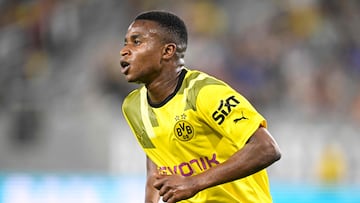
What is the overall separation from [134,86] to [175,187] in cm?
798

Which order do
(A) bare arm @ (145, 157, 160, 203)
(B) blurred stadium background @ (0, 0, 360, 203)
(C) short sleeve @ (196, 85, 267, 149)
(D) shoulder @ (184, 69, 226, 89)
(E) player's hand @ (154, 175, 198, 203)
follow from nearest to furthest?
1. (E) player's hand @ (154, 175, 198, 203)
2. (C) short sleeve @ (196, 85, 267, 149)
3. (D) shoulder @ (184, 69, 226, 89)
4. (A) bare arm @ (145, 157, 160, 203)
5. (B) blurred stadium background @ (0, 0, 360, 203)

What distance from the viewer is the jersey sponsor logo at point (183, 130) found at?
4062 mm

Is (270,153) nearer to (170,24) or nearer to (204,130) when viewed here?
(204,130)

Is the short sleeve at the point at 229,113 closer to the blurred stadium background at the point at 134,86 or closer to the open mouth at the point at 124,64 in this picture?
the open mouth at the point at 124,64

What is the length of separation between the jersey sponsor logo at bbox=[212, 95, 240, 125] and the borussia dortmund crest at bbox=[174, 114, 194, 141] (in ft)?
0.71

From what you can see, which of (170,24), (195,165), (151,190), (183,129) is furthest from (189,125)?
(151,190)

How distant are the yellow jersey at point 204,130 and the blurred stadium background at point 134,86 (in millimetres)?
5601

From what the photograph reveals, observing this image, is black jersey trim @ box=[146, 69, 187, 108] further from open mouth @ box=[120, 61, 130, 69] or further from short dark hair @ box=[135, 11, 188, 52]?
open mouth @ box=[120, 61, 130, 69]

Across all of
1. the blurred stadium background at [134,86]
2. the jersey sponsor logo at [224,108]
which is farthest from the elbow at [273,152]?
the blurred stadium background at [134,86]

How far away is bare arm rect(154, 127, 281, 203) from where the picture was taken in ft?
12.1

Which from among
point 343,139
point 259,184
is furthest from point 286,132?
point 259,184

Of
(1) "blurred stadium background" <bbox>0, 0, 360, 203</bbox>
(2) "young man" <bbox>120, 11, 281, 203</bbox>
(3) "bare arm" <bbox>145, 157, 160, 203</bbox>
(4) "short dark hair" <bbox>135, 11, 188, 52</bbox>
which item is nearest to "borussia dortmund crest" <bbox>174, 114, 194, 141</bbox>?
(2) "young man" <bbox>120, 11, 281, 203</bbox>

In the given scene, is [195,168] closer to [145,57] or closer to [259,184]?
[259,184]

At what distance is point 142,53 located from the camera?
419 cm
